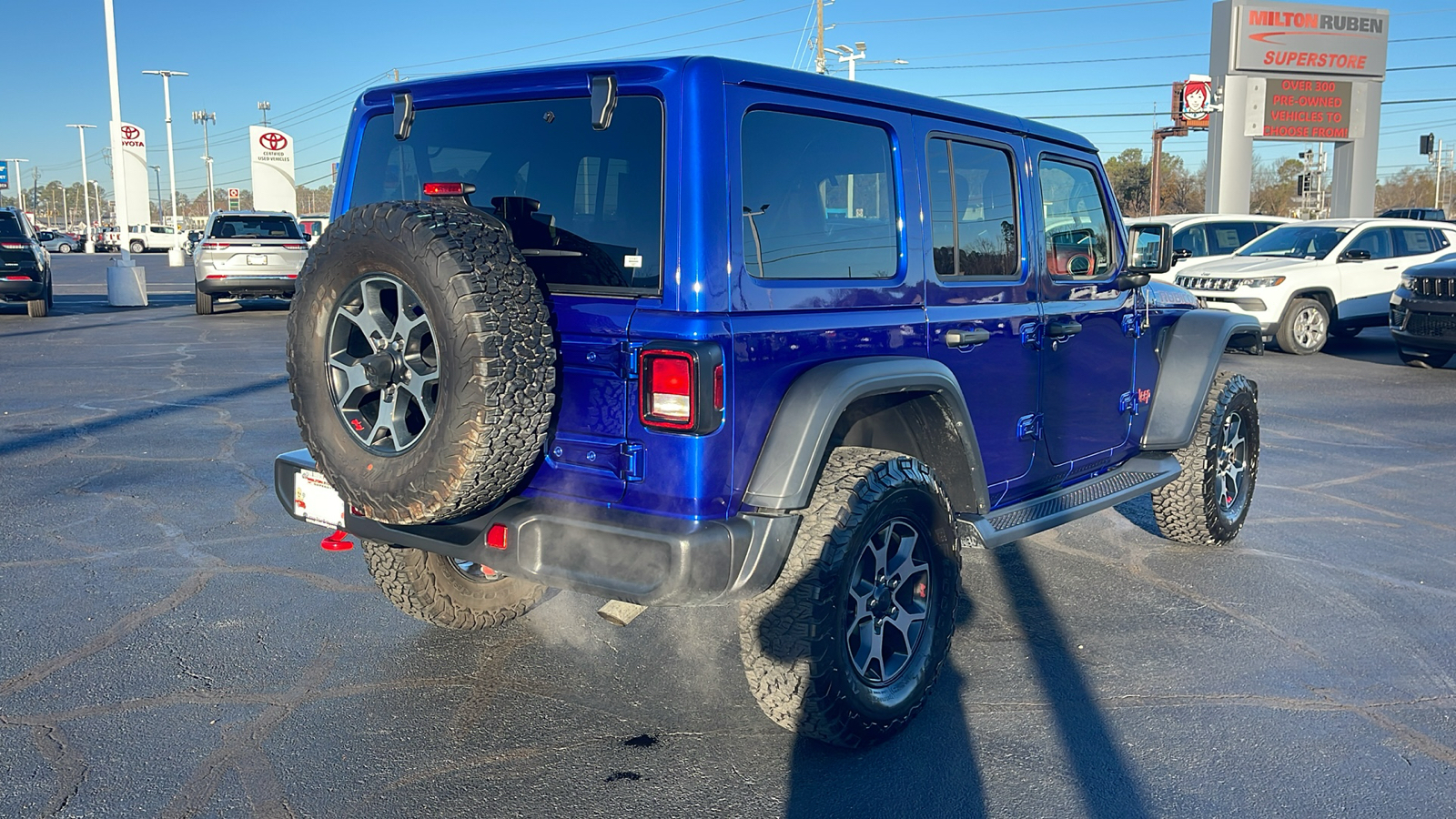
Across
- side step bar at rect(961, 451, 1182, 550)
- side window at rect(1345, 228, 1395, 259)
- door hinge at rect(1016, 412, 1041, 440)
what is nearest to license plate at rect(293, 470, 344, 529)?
side step bar at rect(961, 451, 1182, 550)

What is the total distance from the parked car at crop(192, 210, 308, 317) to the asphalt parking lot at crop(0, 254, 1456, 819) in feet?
41.4

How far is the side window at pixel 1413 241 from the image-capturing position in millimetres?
15227

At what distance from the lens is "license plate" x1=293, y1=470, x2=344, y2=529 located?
3781 millimetres

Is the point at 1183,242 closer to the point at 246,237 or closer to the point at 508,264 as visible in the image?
the point at 246,237

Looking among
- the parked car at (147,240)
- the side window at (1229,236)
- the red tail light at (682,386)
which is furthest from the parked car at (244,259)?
the parked car at (147,240)

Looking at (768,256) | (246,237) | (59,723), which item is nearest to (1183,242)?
(246,237)

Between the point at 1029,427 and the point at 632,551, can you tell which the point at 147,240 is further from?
the point at 632,551

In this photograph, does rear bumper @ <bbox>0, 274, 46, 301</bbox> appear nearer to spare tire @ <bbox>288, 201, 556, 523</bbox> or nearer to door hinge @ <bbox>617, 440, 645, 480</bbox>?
spare tire @ <bbox>288, 201, 556, 523</bbox>

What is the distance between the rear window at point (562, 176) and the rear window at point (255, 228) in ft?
53.9

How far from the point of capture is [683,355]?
10.1 ft

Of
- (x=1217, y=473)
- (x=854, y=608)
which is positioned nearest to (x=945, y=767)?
(x=854, y=608)

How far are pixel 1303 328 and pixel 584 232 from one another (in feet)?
44.7

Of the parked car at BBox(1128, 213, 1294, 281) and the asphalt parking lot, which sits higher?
the parked car at BBox(1128, 213, 1294, 281)

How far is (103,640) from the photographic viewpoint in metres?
4.36
